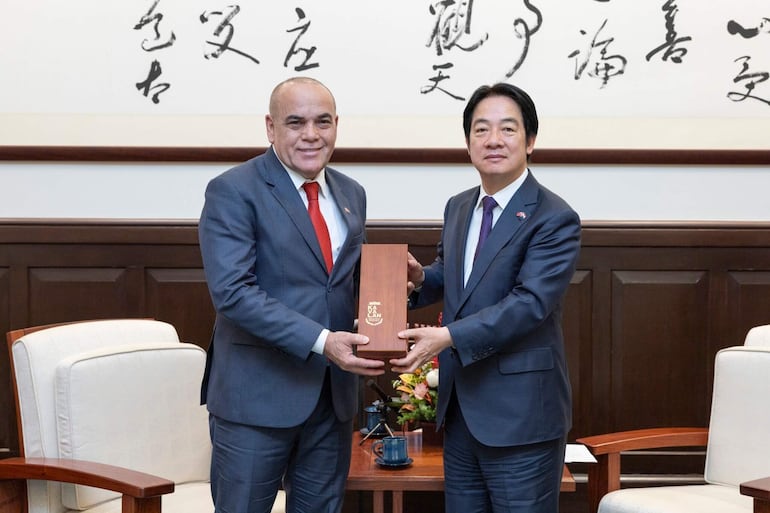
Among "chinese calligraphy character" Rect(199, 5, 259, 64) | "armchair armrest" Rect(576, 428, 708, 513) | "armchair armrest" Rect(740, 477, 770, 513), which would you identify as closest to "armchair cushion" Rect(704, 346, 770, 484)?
"armchair armrest" Rect(576, 428, 708, 513)

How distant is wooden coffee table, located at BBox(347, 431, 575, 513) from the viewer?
234 centimetres

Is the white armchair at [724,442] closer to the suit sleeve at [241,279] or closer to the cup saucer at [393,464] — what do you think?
the cup saucer at [393,464]

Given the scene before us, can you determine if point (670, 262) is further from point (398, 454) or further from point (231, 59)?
point (231, 59)

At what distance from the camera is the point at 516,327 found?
1.98 meters

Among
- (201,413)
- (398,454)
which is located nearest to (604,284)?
(398,454)

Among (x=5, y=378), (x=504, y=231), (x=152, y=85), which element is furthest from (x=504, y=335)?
(x=5, y=378)

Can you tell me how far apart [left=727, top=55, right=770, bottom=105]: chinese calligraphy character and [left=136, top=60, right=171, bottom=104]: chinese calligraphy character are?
7.04 ft

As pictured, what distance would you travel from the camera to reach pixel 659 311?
Result: 3279 mm

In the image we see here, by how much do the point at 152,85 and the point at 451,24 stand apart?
1152 millimetres

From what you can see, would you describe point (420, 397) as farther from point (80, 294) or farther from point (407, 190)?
point (80, 294)

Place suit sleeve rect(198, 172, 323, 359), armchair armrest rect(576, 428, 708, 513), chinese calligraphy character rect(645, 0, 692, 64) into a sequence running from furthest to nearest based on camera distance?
chinese calligraphy character rect(645, 0, 692, 64) < armchair armrest rect(576, 428, 708, 513) < suit sleeve rect(198, 172, 323, 359)

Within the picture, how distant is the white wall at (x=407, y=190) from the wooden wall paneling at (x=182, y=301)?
23 cm

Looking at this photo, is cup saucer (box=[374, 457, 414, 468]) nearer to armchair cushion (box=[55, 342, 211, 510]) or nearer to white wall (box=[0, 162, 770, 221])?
armchair cushion (box=[55, 342, 211, 510])

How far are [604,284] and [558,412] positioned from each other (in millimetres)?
1335
